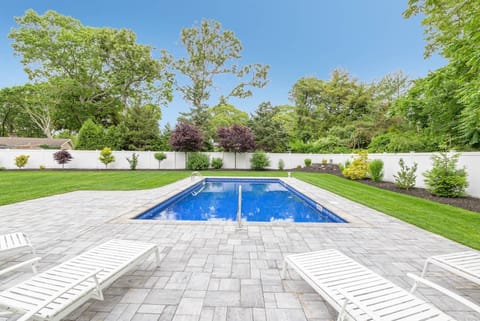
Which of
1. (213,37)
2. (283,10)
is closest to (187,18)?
(213,37)

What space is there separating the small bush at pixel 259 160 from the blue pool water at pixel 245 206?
6.44 metres

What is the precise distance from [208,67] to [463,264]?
72.4 ft

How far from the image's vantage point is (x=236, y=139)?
1700 centimetres

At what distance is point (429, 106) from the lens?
29.2 feet

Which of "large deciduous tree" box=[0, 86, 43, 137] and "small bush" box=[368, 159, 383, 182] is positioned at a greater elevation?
"large deciduous tree" box=[0, 86, 43, 137]

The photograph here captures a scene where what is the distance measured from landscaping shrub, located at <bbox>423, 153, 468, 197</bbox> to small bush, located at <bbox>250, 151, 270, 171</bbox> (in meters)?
11.2

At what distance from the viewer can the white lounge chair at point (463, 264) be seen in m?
2.18

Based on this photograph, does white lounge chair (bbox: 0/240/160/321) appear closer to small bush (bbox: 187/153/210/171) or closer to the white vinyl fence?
the white vinyl fence

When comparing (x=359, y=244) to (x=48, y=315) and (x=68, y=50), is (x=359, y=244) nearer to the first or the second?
(x=48, y=315)

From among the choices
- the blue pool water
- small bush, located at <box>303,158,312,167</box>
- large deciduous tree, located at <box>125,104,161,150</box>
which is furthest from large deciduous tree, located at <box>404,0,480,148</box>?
large deciduous tree, located at <box>125,104,161,150</box>

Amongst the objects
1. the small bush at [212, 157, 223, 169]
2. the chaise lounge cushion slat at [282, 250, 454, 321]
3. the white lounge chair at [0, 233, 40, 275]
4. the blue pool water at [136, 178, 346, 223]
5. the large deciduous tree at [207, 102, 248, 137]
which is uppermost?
the large deciduous tree at [207, 102, 248, 137]

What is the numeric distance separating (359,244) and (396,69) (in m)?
26.1

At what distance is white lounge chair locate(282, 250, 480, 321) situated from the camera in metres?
1.62

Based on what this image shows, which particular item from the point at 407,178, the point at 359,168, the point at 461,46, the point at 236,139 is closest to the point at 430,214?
the point at 407,178
